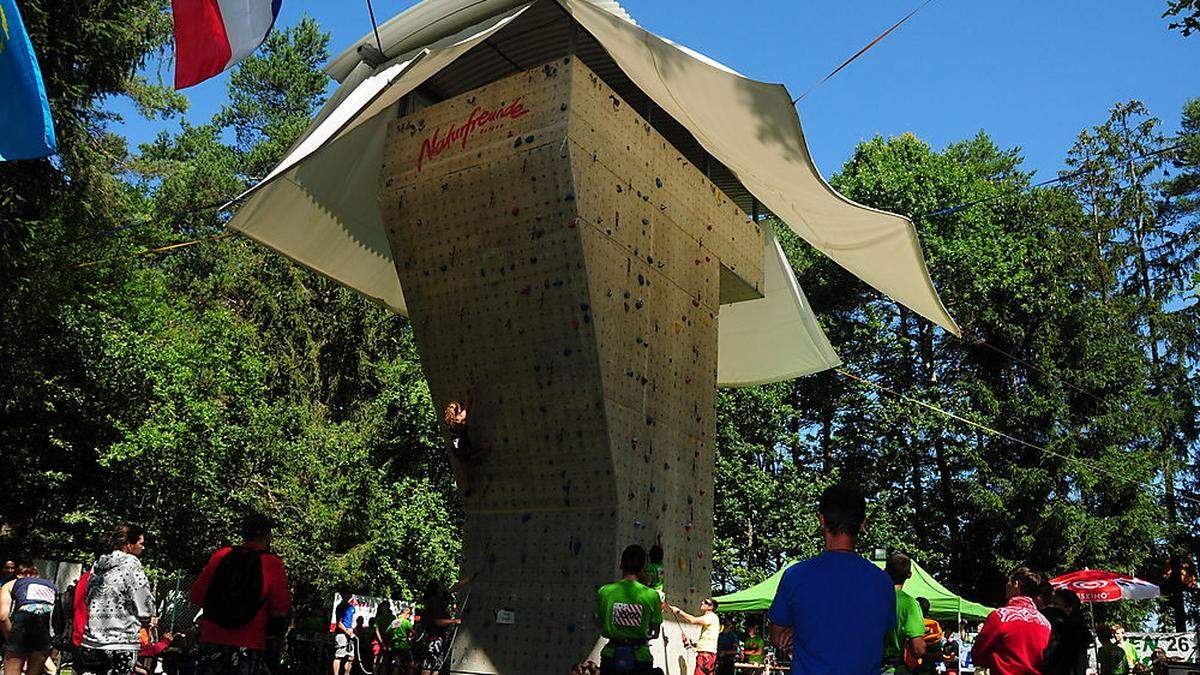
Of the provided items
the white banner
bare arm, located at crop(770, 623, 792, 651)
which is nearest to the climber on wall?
bare arm, located at crop(770, 623, 792, 651)

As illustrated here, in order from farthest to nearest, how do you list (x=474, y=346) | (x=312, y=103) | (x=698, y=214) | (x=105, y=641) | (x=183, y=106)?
1. (x=312, y=103)
2. (x=183, y=106)
3. (x=698, y=214)
4. (x=474, y=346)
5. (x=105, y=641)

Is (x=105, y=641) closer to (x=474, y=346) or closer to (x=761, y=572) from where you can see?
(x=474, y=346)

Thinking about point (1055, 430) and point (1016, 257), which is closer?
point (1055, 430)

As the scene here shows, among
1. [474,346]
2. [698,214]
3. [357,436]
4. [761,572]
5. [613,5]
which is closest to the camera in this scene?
[613,5]

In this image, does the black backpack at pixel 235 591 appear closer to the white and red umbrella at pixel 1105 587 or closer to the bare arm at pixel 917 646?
the bare arm at pixel 917 646

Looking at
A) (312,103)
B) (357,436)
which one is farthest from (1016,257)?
(312,103)

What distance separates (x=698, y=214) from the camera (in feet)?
36.9

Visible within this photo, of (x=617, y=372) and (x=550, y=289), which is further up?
(x=550, y=289)

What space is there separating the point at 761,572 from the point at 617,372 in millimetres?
17718

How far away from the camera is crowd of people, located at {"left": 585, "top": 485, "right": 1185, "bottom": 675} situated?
376 centimetres

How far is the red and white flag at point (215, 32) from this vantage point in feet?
25.4

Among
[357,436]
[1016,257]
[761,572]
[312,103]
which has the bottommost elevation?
[761,572]

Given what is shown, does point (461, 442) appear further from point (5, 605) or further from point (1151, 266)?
point (1151, 266)

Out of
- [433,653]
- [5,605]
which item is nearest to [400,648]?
[433,653]
